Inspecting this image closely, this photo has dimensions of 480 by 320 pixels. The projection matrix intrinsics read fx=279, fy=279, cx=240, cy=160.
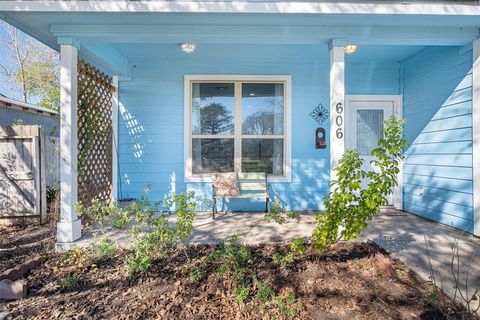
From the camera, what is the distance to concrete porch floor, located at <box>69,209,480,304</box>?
2.60 m

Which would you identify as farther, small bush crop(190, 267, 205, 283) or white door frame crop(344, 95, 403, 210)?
white door frame crop(344, 95, 403, 210)

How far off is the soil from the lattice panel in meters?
1.24

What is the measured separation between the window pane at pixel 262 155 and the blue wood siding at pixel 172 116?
0.26 meters

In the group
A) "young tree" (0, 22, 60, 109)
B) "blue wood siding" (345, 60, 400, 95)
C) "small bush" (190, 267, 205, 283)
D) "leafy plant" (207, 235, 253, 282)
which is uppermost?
"young tree" (0, 22, 60, 109)

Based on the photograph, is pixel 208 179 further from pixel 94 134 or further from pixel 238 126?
Result: pixel 94 134

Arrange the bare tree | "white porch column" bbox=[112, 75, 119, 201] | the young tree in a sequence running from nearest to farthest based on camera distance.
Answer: "white porch column" bbox=[112, 75, 119, 201] → the bare tree → the young tree

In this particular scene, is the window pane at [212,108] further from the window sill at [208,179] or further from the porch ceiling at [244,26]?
the porch ceiling at [244,26]

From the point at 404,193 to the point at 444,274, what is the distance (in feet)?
8.72

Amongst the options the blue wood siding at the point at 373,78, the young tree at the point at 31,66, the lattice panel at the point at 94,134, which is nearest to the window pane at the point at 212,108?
the lattice panel at the point at 94,134

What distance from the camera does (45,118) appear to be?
679 cm

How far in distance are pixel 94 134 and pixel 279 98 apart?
9.69ft

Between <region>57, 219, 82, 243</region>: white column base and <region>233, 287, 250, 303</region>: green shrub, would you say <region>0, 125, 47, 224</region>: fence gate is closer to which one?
<region>57, 219, 82, 243</region>: white column base

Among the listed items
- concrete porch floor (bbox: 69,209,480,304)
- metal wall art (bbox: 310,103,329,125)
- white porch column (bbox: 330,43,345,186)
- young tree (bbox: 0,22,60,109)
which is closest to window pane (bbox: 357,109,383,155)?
metal wall art (bbox: 310,103,329,125)

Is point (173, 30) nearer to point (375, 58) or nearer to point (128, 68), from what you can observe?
point (128, 68)
